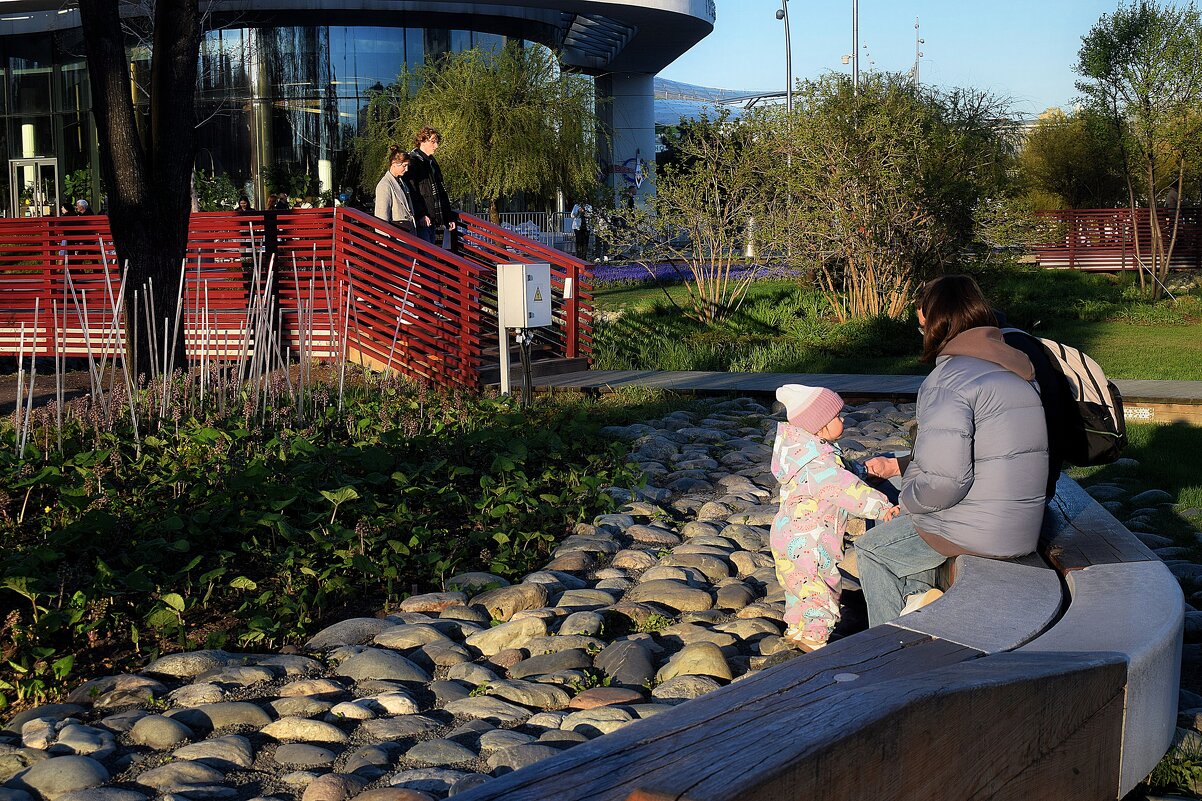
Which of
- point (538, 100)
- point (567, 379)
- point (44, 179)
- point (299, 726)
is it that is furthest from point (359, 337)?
point (44, 179)

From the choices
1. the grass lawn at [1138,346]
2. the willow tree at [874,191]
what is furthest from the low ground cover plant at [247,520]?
the willow tree at [874,191]

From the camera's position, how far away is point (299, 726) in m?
3.96

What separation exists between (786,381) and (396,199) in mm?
4467

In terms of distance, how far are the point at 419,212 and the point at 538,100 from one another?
62.4 feet

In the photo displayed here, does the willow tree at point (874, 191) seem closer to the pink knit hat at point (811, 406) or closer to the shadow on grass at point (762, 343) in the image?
the shadow on grass at point (762, 343)

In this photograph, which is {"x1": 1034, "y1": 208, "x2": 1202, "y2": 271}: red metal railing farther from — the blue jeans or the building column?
the blue jeans

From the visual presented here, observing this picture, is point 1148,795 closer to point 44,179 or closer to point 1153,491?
point 1153,491

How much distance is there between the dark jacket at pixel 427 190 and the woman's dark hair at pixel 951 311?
936 centimetres

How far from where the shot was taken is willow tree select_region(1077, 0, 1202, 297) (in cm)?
2305

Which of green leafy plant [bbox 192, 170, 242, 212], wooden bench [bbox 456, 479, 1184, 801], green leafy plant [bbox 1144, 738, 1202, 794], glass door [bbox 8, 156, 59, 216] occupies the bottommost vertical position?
green leafy plant [bbox 1144, 738, 1202, 794]

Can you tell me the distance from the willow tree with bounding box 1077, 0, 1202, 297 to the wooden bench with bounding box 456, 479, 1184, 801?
21938 millimetres

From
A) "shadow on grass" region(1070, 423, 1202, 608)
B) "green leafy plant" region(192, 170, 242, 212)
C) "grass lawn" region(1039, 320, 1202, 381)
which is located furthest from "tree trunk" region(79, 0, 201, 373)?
"green leafy plant" region(192, 170, 242, 212)

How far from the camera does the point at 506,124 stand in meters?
30.6

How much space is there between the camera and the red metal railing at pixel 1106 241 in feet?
111
